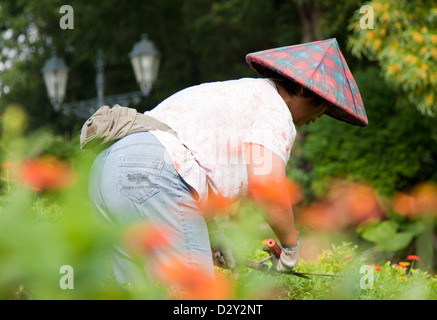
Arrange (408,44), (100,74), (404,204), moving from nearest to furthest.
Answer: (408,44) < (404,204) < (100,74)

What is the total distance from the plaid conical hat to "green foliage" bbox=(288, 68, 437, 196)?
19.1ft

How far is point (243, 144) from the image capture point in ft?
6.55

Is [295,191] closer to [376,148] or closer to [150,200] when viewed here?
[376,148]

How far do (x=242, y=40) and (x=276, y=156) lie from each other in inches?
531

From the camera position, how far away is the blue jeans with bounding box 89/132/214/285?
1920 mm

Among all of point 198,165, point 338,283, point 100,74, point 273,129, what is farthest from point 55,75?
point 338,283

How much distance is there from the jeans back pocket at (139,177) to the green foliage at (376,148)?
255 inches

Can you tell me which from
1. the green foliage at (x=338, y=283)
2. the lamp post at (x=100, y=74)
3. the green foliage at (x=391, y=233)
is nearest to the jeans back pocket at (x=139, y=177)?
the green foliage at (x=338, y=283)

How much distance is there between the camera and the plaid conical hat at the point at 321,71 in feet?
7.05

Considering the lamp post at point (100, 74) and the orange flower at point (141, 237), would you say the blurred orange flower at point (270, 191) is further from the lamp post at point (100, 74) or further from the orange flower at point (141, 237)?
the lamp post at point (100, 74)

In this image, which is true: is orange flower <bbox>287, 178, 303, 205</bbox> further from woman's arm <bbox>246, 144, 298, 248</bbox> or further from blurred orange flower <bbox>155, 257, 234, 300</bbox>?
blurred orange flower <bbox>155, 257, 234, 300</bbox>

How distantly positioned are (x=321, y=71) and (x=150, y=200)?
0.84 metres

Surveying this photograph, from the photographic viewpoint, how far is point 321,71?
2.20 m
